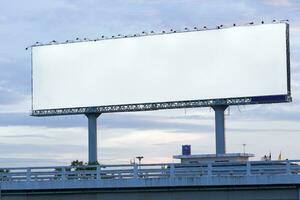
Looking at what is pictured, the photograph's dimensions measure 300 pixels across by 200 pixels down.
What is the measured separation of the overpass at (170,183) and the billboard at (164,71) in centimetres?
3597

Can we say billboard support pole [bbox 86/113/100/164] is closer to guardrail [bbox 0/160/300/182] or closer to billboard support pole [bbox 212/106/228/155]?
billboard support pole [bbox 212/106/228/155]

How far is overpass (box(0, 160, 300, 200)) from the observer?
4012 cm

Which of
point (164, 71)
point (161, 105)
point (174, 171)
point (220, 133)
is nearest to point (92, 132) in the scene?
point (161, 105)

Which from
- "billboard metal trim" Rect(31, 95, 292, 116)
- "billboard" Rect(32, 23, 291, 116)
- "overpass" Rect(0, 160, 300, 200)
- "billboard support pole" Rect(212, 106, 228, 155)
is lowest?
"overpass" Rect(0, 160, 300, 200)

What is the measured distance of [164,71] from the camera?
85.8m

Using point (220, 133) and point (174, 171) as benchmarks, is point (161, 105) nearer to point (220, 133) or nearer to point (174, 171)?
point (220, 133)

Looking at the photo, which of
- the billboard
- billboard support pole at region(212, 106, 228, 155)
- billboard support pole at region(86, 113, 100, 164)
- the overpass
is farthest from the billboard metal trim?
the overpass

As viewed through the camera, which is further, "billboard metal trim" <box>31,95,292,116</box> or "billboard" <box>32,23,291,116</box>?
"billboard" <box>32,23,291,116</box>

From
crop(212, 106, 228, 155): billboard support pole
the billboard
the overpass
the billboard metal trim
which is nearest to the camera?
the overpass

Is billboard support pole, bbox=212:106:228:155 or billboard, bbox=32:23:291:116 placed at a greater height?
billboard, bbox=32:23:291:116

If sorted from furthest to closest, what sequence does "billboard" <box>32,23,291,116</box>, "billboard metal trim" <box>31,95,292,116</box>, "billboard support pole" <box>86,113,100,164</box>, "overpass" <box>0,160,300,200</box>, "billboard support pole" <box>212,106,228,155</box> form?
"billboard support pole" <box>86,113,100,164</box> < "billboard support pole" <box>212,106,228,155</box> < "billboard" <box>32,23,291,116</box> < "billboard metal trim" <box>31,95,292,116</box> < "overpass" <box>0,160,300,200</box>

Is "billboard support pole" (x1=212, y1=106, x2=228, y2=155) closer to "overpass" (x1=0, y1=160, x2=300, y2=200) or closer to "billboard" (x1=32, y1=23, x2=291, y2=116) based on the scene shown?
"billboard" (x1=32, y1=23, x2=291, y2=116)

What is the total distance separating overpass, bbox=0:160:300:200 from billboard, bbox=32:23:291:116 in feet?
118

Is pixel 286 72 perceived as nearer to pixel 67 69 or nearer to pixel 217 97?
pixel 217 97
